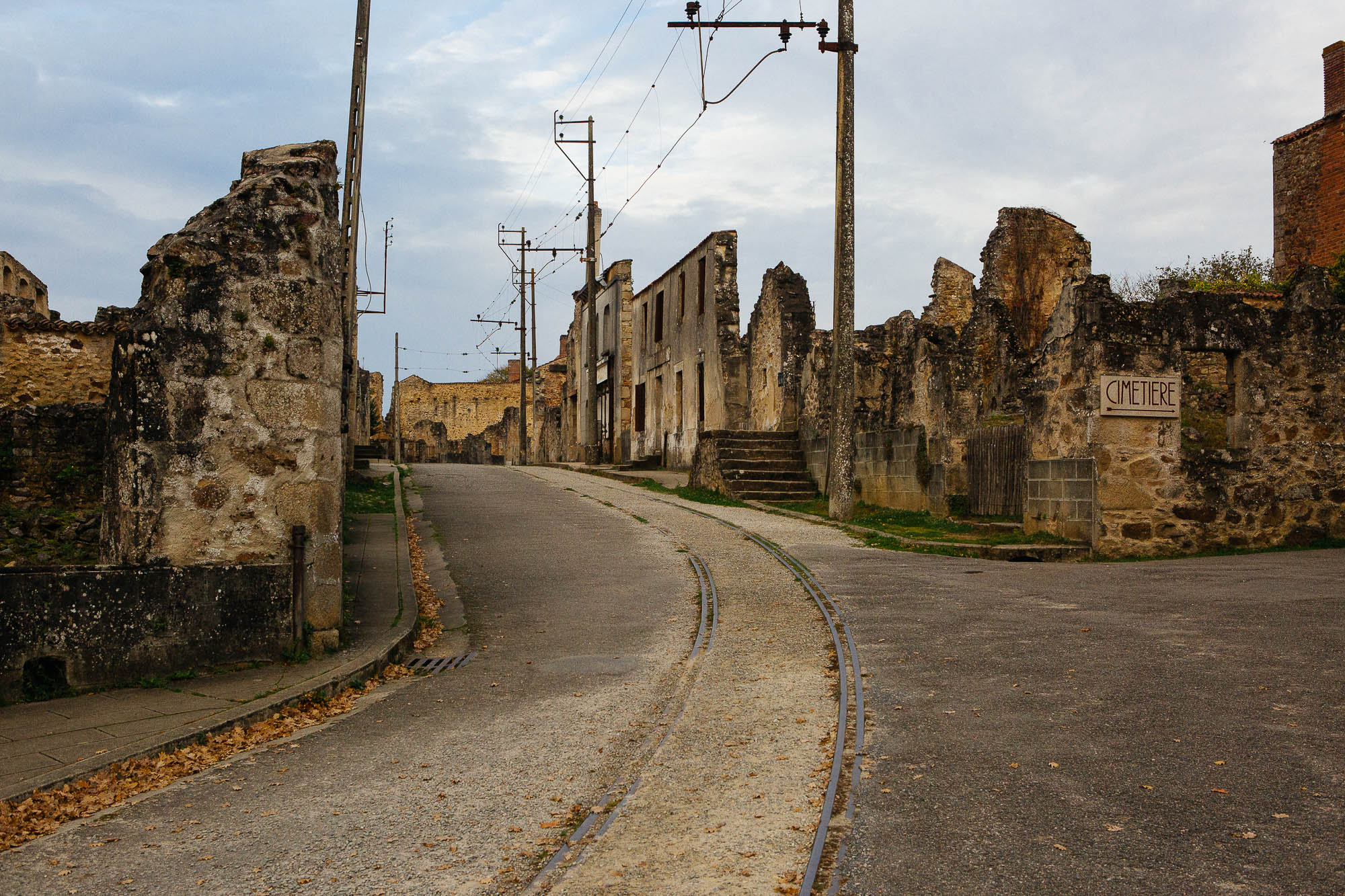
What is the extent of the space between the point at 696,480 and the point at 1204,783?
1838 cm

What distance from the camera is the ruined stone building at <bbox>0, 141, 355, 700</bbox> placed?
7249mm

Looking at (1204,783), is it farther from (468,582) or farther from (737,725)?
(468,582)

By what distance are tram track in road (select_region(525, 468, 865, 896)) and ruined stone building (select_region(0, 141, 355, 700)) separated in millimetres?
3049

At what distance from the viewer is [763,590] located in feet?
34.3

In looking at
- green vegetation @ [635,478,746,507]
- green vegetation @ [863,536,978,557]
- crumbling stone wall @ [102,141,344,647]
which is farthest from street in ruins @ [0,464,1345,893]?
green vegetation @ [635,478,746,507]

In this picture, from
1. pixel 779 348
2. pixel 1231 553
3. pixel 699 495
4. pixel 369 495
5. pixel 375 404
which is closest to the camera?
pixel 1231 553

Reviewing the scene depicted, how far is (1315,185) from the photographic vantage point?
103 ft

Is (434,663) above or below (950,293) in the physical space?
below

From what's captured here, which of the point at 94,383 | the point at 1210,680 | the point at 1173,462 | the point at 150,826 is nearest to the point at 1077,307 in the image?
the point at 1173,462

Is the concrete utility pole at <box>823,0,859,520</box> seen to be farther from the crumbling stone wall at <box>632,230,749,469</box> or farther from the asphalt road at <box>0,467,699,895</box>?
the crumbling stone wall at <box>632,230,749,469</box>

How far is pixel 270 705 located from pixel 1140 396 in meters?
10.2

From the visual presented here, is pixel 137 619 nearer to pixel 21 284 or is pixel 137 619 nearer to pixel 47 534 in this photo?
pixel 47 534

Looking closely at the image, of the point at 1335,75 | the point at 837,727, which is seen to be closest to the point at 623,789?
the point at 837,727

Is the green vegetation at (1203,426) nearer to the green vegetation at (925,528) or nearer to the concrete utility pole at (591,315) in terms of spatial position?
the green vegetation at (925,528)
